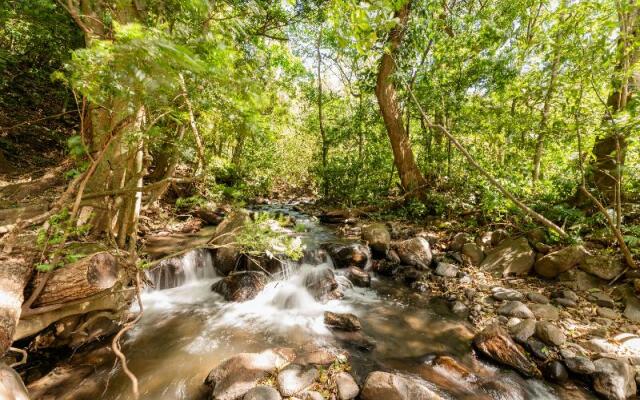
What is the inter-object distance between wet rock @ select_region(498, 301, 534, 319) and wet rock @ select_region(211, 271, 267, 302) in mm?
4336

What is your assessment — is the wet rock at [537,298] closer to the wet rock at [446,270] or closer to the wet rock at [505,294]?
the wet rock at [505,294]

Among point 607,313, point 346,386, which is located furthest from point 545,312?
point 346,386

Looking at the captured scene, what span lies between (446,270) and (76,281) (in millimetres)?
6341

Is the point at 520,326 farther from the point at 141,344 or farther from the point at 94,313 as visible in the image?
the point at 94,313

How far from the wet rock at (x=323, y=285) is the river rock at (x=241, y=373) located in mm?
2009

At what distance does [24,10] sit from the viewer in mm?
6238

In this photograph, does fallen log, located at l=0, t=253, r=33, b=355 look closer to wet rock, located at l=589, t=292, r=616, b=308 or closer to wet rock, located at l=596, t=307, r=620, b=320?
wet rock, located at l=596, t=307, r=620, b=320

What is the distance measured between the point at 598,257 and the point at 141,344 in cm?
763

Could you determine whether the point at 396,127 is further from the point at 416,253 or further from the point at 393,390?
the point at 393,390

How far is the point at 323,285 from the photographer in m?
6.00

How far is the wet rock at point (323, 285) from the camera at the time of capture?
5.87 m

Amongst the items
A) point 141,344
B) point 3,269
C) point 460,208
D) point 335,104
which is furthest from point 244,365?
point 335,104

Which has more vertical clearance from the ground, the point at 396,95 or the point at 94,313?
Result: the point at 396,95

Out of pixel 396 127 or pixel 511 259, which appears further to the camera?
pixel 396 127
